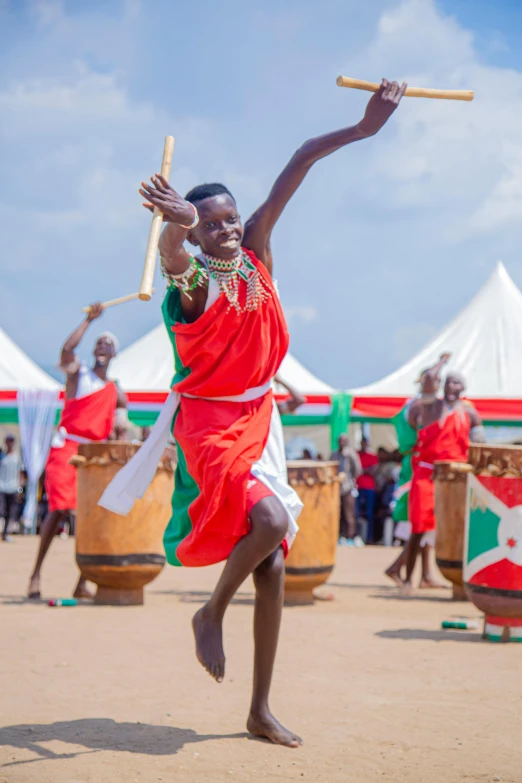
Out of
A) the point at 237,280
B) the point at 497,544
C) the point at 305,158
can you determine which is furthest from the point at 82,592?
the point at 305,158

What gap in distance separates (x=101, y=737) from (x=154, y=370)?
16702 mm

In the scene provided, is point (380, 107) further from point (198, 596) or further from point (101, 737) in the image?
point (198, 596)

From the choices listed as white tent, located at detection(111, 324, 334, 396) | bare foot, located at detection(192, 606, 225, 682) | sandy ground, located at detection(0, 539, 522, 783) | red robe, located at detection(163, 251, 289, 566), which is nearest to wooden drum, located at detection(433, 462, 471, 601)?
sandy ground, located at detection(0, 539, 522, 783)

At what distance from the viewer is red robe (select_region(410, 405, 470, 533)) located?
9430 mm

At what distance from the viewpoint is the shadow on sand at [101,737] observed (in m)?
3.64

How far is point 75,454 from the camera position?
8.33 metres

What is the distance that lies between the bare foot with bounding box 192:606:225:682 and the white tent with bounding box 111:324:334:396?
1534cm

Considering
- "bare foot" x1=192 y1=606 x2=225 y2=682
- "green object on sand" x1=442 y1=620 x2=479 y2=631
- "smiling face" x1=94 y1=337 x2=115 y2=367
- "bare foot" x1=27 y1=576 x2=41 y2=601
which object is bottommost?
"bare foot" x1=27 y1=576 x2=41 y2=601

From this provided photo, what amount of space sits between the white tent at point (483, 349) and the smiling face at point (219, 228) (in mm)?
13774

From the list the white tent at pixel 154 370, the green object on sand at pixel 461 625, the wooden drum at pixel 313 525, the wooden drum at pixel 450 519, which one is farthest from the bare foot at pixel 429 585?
the white tent at pixel 154 370

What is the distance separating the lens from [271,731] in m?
3.79

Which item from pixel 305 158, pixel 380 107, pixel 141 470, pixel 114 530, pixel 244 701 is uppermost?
pixel 380 107

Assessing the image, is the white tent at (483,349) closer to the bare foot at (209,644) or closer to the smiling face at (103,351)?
the smiling face at (103,351)

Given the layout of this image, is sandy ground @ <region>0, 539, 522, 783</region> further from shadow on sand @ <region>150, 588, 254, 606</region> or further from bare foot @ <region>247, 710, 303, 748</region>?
shadow on sand @ <region>150, 588, 254, 606</region>
